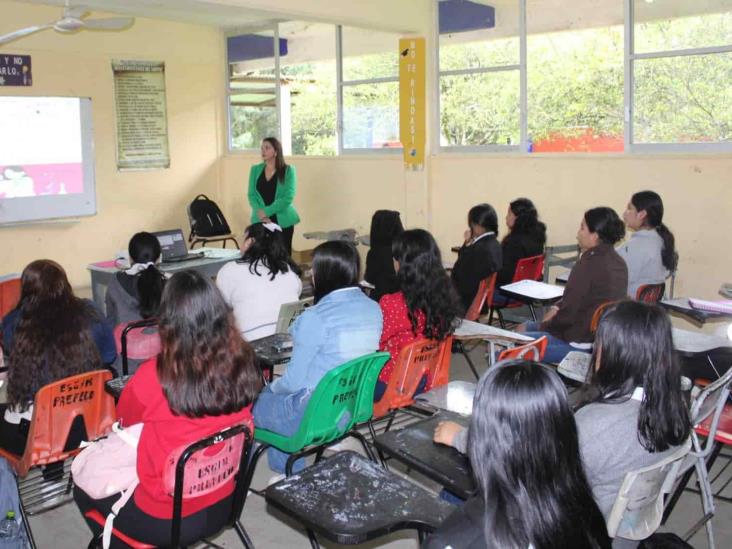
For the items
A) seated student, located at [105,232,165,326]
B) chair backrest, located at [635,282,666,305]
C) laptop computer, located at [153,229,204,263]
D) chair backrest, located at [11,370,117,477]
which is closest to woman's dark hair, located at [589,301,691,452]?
chair backrest, located at [11,370,117,477]

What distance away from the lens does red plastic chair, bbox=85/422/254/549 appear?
209cm

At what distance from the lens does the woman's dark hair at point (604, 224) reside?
395 cm

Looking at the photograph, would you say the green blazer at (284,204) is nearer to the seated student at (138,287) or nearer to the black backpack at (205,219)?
the black backpack at (205,219)

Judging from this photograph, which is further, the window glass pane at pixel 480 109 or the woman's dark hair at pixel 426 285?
the window glass pane at pixel 480 109

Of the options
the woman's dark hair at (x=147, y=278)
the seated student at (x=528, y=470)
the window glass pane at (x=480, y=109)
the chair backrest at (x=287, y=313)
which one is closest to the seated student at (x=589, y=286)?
the chair backrest at (x=287, y=313)

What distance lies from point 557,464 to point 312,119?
726cm

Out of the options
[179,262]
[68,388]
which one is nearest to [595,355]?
[68,388]

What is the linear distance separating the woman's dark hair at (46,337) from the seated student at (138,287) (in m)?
0.93

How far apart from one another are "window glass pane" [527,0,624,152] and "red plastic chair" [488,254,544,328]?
155 centimetres

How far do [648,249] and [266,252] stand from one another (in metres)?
2.18

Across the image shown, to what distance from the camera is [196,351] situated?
2221 mm

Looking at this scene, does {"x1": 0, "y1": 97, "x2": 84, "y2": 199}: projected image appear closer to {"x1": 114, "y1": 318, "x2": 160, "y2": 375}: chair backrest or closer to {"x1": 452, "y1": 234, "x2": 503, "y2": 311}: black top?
→ {"x1": 114, "y1": 318, "x2": 160, "y2": 375}: chair backrest

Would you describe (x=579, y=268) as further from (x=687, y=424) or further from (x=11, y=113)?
(x=11, y=113)

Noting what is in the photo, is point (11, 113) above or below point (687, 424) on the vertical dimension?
above
